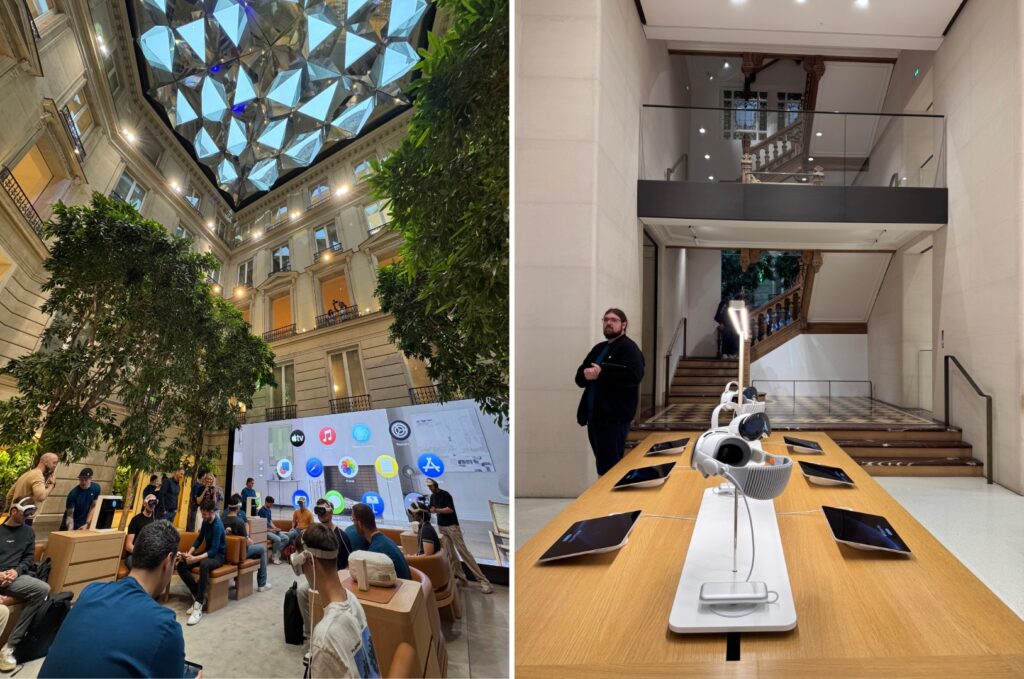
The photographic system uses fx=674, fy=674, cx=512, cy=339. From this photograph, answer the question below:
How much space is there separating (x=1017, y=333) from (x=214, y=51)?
7.72 m

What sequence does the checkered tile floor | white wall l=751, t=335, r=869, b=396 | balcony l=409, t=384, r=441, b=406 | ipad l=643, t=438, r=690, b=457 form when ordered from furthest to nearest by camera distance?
white wall l=751, t=335, r=869, b=396
the checkered tile floor
ipad l=643, t=438, r=690, b=457
balcony l=409, t=384, r=441, b=406

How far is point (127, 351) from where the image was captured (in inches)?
40.1

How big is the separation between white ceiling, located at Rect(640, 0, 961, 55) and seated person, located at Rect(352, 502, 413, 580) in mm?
7710

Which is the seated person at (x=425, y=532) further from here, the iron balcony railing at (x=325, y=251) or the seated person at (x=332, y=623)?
the iron balcony railing at (x=325, y=251)

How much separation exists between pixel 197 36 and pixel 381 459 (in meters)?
0.87

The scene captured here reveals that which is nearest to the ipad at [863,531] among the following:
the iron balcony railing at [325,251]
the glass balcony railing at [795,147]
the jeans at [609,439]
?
the iron balcony railing at [325,251]

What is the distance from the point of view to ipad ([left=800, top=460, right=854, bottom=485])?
2.56m

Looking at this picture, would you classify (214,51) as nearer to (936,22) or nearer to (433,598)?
(433,598)

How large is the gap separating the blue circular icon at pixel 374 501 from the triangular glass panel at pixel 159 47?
0.81 m

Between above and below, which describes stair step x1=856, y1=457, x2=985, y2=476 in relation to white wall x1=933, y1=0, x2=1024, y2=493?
below

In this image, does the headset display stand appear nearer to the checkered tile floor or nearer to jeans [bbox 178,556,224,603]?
jeans [bbox 178,556,224,603]

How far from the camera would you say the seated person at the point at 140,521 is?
3.11 ft

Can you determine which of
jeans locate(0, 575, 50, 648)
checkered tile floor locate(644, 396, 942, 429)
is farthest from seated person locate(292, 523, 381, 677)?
checkered tile floor locate(644, 396, 942, 429)

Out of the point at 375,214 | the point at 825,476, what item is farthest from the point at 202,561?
the point at 825,476
